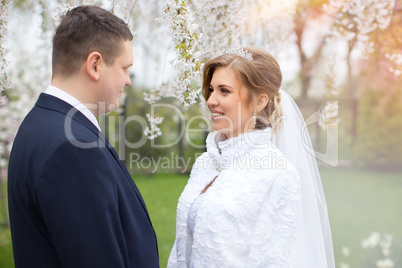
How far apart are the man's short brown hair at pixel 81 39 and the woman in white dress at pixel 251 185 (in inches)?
34.1

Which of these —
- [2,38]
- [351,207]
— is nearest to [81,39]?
[2,38]

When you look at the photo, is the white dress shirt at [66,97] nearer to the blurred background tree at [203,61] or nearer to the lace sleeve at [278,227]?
the blurred background tree at [203,61]

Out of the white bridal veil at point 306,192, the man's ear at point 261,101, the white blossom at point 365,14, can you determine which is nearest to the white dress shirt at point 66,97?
the man's ear at point 261,101

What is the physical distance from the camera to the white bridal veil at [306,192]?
2191mm

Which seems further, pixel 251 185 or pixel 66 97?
pixel 251 185

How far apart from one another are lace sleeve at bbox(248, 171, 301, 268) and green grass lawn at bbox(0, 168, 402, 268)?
3.45 metres

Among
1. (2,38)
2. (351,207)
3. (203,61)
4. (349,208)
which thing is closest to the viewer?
(2,38)

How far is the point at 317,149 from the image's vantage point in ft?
43.8

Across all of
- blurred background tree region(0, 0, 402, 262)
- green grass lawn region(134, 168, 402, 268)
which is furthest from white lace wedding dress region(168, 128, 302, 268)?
green grass lawn region(134, 168, 402, 268)

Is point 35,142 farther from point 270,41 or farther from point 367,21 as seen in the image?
point 367,21

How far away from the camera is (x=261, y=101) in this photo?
2.30 metres

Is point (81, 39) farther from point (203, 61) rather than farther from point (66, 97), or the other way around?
point (203, 61)

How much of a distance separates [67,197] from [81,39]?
0.65 metres

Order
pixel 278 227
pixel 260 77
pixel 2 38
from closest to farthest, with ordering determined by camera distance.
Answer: pixel 278 227 → pixel 260 77 → pixel 2 38
